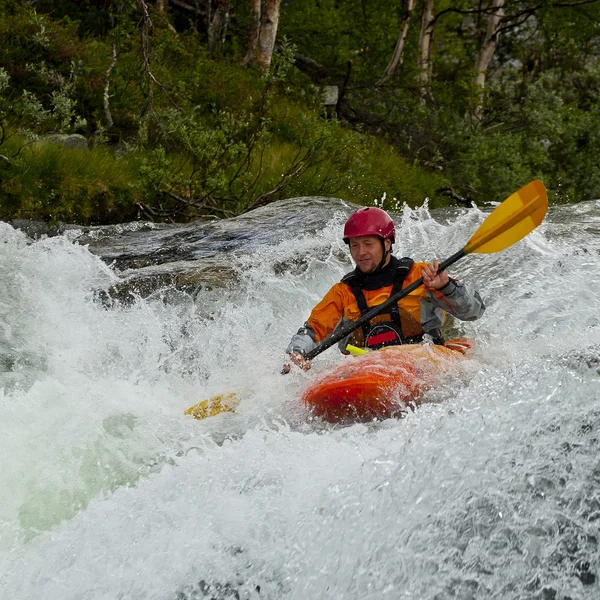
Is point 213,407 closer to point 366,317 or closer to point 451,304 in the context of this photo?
point 366,317

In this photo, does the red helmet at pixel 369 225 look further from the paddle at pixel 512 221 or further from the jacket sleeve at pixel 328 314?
the paddle at pixel 512 221

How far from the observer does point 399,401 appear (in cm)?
391

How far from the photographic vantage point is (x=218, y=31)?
12602mm

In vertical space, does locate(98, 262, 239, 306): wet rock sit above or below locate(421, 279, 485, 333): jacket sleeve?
below

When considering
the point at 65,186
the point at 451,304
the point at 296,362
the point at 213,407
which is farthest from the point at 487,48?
the point at 213,407

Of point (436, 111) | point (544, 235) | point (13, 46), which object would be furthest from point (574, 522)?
point (436, 111)

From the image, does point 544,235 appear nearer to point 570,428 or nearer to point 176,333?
point 176,333

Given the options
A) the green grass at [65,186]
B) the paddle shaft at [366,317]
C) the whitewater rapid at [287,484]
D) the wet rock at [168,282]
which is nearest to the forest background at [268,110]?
the green grass at [65,186]

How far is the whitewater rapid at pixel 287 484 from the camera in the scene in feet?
9.01

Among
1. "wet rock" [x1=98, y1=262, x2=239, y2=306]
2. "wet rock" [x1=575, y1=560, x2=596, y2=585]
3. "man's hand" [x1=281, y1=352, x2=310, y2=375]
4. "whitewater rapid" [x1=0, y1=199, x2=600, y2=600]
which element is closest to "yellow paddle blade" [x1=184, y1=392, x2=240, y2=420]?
"whitewater rapid" [x1=0, y1=199, x2=600, y2=600]

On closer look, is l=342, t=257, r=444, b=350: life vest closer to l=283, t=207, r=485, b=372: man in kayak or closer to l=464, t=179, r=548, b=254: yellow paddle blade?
l=283, t=207, r=485, b=372: man in kayak

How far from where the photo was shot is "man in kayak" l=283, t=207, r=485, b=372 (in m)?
4.69

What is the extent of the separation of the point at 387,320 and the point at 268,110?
7036 millimetres

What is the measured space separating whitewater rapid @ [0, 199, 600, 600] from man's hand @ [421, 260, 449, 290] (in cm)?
47
